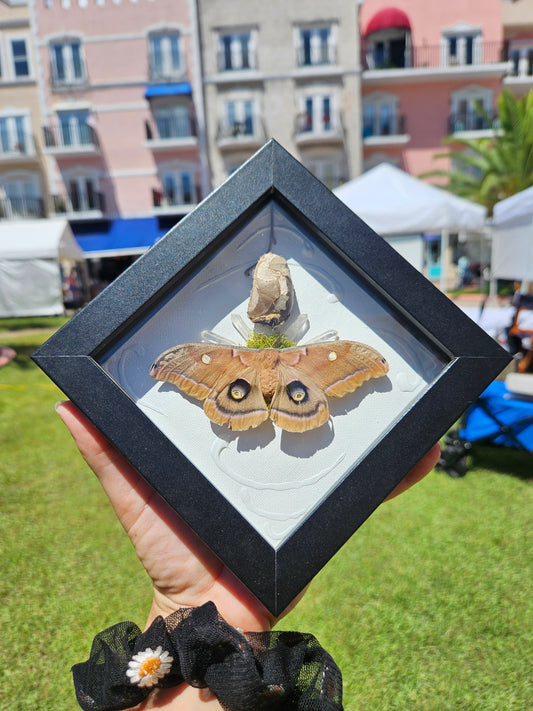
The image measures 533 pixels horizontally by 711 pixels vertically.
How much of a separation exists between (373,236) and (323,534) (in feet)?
2.11

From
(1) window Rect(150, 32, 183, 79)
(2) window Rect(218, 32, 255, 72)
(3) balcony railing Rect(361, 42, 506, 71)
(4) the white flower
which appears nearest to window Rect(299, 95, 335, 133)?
(2) window Rect(218, 32, 255, 72)

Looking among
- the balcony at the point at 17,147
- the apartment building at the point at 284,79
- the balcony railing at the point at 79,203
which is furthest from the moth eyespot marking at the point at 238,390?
the balcony at the point at 17,147

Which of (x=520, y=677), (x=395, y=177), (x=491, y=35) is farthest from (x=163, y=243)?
(x=491, y=35)

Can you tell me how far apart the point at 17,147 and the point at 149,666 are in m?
21.9

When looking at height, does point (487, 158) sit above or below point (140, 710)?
above

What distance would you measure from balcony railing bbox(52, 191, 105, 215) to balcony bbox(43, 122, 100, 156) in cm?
155

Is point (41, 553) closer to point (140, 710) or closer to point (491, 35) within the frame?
point (140, 710)

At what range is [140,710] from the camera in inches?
43.4

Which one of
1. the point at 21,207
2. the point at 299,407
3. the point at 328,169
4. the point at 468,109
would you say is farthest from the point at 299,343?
the point at 468,109

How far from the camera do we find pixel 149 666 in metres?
1.04

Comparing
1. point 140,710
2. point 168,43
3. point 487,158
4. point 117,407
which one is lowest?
point 140,710

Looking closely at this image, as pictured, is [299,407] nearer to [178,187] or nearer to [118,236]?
[118,236]

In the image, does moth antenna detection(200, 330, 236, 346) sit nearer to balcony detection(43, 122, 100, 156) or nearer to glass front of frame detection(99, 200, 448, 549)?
glass front of frame detection(99, 200, 448, 549)

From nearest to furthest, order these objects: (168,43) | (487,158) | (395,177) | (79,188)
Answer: (395,177) → (487,158) → (168,43) → (79,188)
